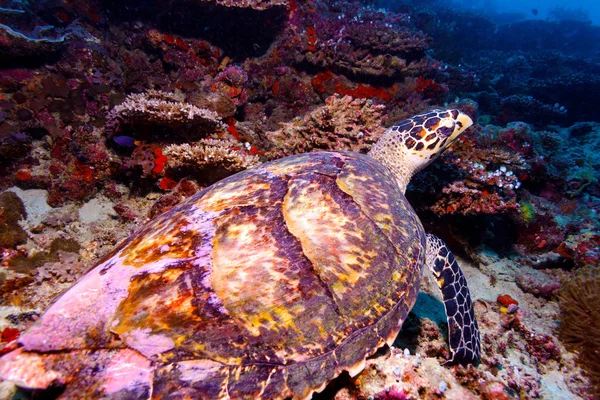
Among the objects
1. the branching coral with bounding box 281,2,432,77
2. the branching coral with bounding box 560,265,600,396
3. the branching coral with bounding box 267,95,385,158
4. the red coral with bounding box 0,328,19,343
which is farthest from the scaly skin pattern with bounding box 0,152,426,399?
the branching coral with bounding box 281,2,432,77

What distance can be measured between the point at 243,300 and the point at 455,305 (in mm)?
2107

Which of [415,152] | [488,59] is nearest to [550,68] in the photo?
[488,59]

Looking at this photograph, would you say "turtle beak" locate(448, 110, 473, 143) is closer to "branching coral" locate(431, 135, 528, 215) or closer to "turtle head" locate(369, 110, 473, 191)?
"turtle head" locate(369, 110, 473, 191)

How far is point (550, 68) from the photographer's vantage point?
14.3m

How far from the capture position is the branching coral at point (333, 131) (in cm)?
372

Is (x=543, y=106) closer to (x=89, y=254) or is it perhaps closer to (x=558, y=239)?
(x=558, y=239)

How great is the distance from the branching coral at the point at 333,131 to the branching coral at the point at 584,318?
10.2 ft

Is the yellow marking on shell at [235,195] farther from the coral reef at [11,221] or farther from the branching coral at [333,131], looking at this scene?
the coral reef at [11,221]

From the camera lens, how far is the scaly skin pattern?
123 centimetres

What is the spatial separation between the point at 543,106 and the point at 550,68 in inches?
292

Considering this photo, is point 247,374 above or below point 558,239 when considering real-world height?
above

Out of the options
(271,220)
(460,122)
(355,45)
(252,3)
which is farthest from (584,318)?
(252,3)

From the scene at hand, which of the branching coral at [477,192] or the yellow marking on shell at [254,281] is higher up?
the yellow marking on shell at [254,281]

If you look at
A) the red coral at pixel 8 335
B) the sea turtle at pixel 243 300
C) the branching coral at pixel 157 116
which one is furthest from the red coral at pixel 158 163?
the red coral at pixel 8 335
